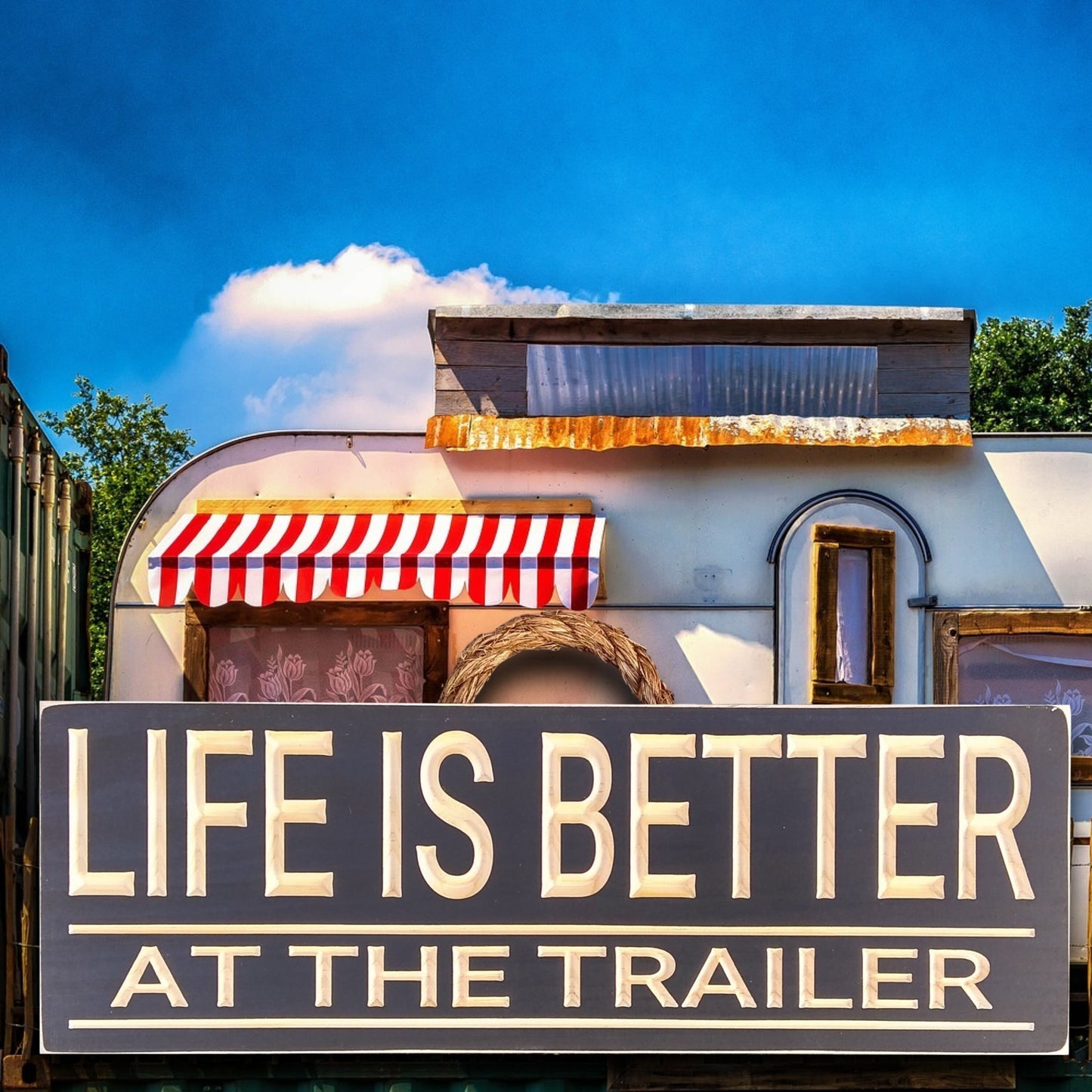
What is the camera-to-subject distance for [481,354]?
27.3 feet

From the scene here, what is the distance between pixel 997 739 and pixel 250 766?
3.46 meters

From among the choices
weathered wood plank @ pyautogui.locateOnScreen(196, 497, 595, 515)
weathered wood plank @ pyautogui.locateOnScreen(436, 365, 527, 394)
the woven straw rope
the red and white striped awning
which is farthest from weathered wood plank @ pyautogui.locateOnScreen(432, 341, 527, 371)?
the woven straw rope

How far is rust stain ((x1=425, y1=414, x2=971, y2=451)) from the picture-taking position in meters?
7.73

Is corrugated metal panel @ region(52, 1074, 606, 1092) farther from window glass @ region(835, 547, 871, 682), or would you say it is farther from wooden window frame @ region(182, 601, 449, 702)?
window glass @ region(835, 547, 871, 682)

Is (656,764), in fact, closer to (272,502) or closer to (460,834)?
(460,834)

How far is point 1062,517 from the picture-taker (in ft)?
25.8

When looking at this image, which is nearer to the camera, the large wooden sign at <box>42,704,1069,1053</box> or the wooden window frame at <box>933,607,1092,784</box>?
the large wooden sign at <box>42,704,1069,1053</box>

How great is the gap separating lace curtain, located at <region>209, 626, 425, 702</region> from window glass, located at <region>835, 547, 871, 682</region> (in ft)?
8.53

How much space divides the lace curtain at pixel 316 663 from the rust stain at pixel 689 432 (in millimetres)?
1300

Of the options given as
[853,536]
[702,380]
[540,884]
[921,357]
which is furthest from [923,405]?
[540,884]

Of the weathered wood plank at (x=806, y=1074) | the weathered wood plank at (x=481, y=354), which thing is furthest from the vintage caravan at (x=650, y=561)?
the weathered wood plank at (x=806, y=1074)

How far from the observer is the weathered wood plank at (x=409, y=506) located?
7.93 meters

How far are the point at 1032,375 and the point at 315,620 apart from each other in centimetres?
2294

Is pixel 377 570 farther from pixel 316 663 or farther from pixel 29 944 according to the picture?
pixel 29 944
